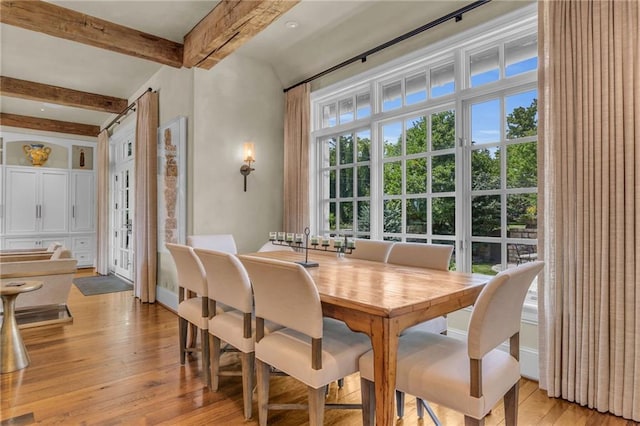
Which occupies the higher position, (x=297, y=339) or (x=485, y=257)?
(x=485, y=257)

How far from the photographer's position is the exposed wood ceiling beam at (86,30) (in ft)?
10.3

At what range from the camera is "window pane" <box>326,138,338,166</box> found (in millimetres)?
4395

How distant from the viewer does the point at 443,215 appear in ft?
10.7

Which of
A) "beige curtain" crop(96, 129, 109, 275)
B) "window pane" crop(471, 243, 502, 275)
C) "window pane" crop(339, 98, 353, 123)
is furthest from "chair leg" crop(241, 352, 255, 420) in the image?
"beige curtain" crop(96, 129, 109, 275)

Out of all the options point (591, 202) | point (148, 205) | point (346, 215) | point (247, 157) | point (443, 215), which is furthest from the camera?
point (148, 205)

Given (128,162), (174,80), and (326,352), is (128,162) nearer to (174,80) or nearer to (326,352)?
(174,80)

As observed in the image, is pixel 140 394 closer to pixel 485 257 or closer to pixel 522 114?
pixel 485 257

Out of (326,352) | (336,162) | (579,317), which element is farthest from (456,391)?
(336,162)

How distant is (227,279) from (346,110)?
9.01ft

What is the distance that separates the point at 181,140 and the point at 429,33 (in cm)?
289

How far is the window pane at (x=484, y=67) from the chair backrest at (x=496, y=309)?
1889mm

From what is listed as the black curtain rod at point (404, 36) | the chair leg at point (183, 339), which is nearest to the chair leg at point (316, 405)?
the chair leg at point (183, 339)

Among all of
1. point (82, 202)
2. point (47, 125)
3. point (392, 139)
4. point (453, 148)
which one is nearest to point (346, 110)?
point (392, 139)

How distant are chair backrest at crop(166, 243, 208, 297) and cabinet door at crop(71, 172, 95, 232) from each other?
22.0 feet
